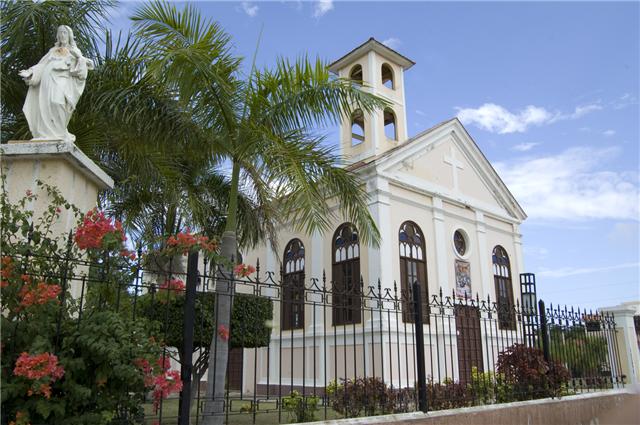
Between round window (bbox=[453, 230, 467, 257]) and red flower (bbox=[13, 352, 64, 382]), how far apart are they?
48.9 feet

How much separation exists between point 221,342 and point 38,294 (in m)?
2.82

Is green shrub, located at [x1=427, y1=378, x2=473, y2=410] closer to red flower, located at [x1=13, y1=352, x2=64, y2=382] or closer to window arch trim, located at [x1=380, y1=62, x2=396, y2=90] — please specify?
red flower, located at [x1=13, y1=352, x2=64, y2=382]

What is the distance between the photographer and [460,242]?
17.2m

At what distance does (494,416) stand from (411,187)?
8970 millimetres

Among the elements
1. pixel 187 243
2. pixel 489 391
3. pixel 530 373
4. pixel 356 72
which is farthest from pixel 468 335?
pixel 356 72

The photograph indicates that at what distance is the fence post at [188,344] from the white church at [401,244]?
8.64 metres

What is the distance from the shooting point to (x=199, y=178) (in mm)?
11078

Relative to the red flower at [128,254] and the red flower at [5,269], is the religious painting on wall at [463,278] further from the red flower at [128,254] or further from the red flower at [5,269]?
the red flower at [5,269]

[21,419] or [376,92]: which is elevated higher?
[376,92]

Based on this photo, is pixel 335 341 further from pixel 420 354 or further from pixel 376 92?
pixel 376 92

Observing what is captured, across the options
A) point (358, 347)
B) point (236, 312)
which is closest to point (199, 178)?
point (236, 312)

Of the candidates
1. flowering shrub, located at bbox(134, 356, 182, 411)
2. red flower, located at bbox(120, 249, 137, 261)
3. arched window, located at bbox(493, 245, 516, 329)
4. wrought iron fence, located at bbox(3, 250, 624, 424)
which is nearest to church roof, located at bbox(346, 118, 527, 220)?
arched window, located at bbox(493, 245, 516, 329)

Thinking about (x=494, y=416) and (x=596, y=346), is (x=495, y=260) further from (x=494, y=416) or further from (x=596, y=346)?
(x=494, y=416)

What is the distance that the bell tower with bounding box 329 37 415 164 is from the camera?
17094mm
